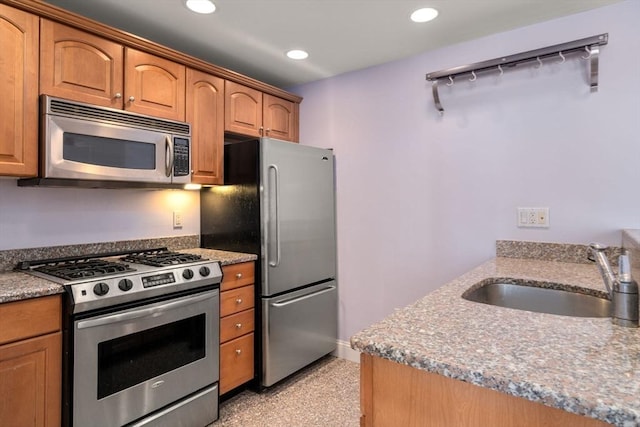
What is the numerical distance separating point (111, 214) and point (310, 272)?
1373mm

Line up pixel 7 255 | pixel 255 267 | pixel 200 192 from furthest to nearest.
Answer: pixel 200 192
pixel 255 267
pixel 7 255

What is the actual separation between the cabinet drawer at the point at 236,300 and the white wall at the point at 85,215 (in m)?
0.70

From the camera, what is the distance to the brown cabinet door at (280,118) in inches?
111

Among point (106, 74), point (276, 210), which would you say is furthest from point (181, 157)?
point (276, 210)

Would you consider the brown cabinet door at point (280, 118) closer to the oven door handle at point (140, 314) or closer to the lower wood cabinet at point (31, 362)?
the oven door handle at point (140, 314)

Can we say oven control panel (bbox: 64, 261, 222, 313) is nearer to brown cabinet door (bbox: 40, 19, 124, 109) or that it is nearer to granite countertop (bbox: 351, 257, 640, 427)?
brown cabinet door (bbox: 40, 19, 124, 109)

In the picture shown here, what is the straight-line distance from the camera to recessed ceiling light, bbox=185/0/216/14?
1842mm

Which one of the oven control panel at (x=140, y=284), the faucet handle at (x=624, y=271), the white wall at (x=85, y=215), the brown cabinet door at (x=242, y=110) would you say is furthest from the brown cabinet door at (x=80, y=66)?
the faucet handle at (x=624, y=271)

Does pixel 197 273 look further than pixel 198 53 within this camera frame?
No

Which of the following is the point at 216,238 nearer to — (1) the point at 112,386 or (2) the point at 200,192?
(2) the point at 200,192

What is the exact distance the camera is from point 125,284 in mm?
1633

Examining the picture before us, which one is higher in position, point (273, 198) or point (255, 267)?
point (273, 198)

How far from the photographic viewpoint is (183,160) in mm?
2189

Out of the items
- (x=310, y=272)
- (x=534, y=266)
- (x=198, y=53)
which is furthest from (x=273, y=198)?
(x=534, y=266)
